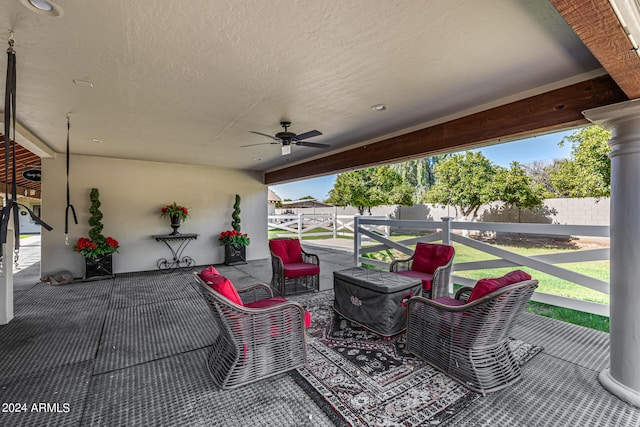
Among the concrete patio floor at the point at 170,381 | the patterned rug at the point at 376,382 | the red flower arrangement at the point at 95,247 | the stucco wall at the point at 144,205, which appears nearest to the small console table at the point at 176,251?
the stucco wall at the point at 144,205

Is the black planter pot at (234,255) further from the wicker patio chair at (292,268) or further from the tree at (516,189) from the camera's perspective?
the tree at (516,189)

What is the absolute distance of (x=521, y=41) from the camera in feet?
6.87

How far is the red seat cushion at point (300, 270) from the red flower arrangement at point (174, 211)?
11.5 feet

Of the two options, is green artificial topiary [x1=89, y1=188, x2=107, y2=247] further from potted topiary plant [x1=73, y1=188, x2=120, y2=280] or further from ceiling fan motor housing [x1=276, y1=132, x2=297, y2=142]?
ceiling fan motor housing [x1=276, y1=132, x2=297, y2=142]

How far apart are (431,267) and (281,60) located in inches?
134

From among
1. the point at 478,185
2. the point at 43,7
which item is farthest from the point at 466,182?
the point at 43,7

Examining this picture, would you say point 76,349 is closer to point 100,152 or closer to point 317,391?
point 317,391

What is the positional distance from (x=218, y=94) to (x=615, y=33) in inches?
120

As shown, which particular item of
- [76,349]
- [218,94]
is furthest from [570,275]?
[76,349]

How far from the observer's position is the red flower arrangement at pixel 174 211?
684 cm

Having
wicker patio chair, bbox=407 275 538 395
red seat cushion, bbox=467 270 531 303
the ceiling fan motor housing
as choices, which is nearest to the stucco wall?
the ceiling fan motor housing

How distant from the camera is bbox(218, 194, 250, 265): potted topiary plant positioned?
7.56 m

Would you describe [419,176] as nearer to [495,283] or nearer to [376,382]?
[495,283]

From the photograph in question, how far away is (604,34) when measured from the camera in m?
1.35
